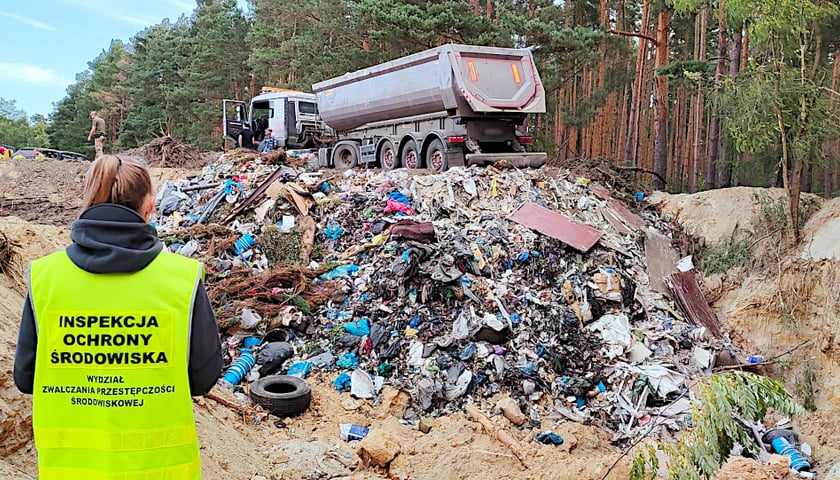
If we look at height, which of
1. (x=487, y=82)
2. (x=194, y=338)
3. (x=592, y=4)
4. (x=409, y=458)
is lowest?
(x=409, y=458)

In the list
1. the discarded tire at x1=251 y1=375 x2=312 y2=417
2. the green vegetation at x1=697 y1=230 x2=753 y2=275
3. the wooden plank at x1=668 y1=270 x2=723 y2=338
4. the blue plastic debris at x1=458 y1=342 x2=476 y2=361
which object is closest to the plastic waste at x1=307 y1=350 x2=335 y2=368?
the discarded tire at x1=251 y1=375 x2=312 y2=417

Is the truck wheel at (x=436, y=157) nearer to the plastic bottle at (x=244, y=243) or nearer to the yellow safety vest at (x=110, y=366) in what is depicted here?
the plastic bottle at (x=244, y=243)

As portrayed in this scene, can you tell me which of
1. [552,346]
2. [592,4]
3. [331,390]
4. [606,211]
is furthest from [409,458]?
[592,4]

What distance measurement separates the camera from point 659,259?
9.77 m

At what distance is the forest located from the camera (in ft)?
27.6

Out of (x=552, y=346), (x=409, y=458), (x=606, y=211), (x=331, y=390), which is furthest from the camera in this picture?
(x=606, y=211)

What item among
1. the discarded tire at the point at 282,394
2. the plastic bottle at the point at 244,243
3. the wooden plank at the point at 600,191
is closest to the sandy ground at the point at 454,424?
the discarded tire at the point at 282,394

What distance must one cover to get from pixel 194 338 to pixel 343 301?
6.32 meters

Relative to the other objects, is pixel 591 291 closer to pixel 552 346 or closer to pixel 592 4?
pixel 552 346

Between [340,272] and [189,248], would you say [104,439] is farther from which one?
[189,248]

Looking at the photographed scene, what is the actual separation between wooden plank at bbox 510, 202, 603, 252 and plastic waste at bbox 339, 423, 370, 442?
15.0ft

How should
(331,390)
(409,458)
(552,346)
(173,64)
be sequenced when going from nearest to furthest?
1. (409,458)
2. (331,390)
3. (552,346)
4. (173,64)

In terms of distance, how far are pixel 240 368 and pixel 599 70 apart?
24.4 metres

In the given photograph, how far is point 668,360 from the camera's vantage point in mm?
7598
